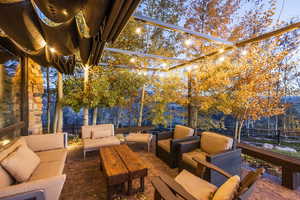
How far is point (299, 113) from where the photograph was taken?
185 inches

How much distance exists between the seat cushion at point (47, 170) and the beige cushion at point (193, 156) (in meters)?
2.06

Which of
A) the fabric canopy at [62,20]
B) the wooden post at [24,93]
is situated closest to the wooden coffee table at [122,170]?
the fabric canopy at [62,20]

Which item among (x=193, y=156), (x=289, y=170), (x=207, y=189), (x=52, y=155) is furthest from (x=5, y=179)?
(x=289, y=170)

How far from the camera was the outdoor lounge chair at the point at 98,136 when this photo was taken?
9.81 ft

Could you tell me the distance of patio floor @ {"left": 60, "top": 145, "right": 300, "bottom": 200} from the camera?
6.02 ft

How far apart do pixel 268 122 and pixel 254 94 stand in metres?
4.58

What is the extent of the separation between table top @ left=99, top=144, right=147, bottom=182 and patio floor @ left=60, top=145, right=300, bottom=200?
39 cm

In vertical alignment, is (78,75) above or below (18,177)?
above

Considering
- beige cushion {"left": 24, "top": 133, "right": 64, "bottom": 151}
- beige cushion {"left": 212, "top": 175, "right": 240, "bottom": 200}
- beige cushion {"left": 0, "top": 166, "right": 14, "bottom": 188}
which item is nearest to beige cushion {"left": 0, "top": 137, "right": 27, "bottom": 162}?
beige cushion {"left": 0, "top": 166, "right": 14, "bottom": 188}

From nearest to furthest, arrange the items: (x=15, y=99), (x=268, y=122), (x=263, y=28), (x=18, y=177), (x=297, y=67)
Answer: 1. (x=18, y=177)
2. (x=15, y=99)
3. (x=263, y=28)
4. (x=297, y=67)
5. (x=268, y=122)

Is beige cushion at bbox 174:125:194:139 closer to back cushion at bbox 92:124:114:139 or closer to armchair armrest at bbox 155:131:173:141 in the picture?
armchair armrest at bbox 155:131:173:141

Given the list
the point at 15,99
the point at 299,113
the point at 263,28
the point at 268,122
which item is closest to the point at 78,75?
the point at 15,99

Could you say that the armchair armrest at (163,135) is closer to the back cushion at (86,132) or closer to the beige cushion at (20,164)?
the back cushion at (86,132)

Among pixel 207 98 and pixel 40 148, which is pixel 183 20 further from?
pixel 40 148
